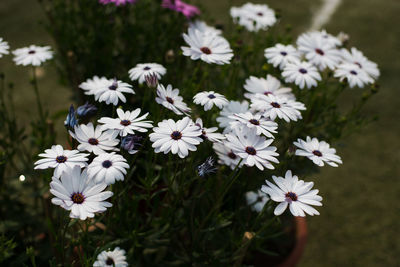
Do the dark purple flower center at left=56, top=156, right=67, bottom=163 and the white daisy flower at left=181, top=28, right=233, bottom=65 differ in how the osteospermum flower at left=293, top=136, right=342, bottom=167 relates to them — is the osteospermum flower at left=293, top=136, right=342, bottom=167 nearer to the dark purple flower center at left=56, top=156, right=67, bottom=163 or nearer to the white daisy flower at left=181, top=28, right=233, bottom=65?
the white daisy flower at left=181, top=28, right=233, bottom=65

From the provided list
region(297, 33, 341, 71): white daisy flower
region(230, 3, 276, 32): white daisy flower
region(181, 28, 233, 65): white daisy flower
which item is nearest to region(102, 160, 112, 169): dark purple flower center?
region(181, 28, 233, 65): white daisy flower

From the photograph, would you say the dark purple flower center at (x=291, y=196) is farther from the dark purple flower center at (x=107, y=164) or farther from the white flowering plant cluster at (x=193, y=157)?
the dark purple flower center at (x=107, y=164)

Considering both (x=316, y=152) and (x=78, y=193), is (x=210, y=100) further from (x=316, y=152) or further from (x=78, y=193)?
(x=78, y=193)

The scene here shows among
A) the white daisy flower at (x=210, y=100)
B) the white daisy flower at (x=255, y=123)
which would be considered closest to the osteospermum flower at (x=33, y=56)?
the white daisy flower at (x=210, y=100)

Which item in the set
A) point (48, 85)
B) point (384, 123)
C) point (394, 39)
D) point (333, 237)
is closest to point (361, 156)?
point (384, 123)

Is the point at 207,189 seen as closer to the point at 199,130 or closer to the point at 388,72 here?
the point at 199,130
